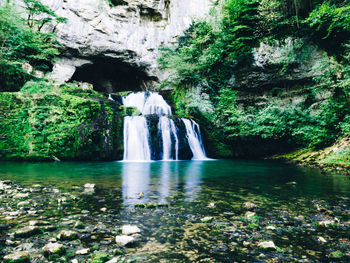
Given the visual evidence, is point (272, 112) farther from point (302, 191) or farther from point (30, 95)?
point (30, 95)

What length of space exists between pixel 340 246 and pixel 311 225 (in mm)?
505

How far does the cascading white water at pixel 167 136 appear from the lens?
12.4 metres

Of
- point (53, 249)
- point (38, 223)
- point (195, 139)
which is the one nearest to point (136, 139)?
point (195, 139)

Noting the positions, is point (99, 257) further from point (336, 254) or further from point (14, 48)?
point (14, 48)

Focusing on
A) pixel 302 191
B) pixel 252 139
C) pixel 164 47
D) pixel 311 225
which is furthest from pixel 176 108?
Answer: pixel 311 225

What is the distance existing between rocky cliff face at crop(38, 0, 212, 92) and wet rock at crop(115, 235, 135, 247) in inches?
746

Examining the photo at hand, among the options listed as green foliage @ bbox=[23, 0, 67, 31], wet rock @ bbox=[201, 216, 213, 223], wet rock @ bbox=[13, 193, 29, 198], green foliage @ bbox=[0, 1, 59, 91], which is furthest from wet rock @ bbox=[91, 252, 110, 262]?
green foliage @ bbox=[23, 0, 67, 31]

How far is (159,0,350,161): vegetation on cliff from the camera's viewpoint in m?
10.5

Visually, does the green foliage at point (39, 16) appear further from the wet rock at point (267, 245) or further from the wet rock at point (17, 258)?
the wet rock at point (267, 245)

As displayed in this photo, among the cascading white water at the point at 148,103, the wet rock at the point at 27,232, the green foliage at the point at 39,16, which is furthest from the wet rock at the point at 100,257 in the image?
the green foliage at the point at 39,16

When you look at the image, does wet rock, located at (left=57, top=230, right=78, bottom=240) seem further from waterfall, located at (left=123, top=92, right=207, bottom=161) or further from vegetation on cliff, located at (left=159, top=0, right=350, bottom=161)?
vegetation on cliff, located at (left=159, top=0, right=350, bottom=161)

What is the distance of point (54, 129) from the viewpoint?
34.7 feet

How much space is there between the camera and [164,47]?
2136 cm

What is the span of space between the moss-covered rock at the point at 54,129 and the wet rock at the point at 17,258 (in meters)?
9.80
